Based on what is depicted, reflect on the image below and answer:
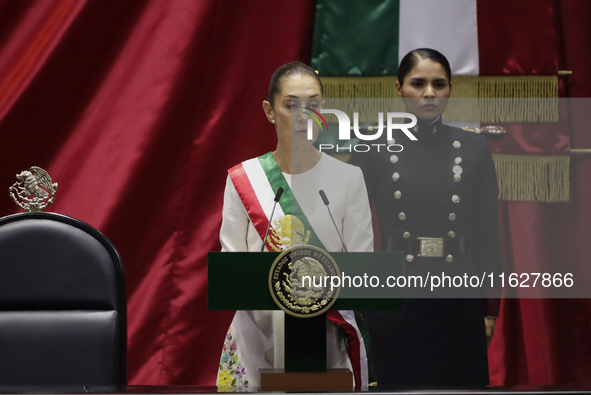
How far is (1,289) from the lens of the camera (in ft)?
3.90

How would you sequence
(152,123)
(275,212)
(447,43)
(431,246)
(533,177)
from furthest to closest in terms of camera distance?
1. (152,123)
2. (447,43)
3. (275,212)
4. (533,177)
5. (431,246)

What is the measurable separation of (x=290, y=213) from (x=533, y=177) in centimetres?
49

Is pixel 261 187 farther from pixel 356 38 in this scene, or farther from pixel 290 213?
pixel 356 38

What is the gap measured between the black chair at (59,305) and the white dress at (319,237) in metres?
0.23

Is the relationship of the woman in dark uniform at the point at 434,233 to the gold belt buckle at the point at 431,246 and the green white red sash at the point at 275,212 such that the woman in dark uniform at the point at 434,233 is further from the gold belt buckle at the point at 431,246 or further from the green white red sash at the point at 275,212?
the green white red sash at the point at 275,212

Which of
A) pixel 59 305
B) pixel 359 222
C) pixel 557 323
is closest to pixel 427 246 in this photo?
pixel 359 222

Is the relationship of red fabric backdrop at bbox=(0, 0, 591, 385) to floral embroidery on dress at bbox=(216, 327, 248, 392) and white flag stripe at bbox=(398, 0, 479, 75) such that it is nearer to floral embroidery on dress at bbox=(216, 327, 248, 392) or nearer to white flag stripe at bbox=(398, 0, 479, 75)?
white flag stripe at bbox=(398, 0, 479, 75)

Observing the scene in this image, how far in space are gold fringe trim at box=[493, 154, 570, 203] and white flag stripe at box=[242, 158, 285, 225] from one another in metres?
0.45

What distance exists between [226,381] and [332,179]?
48 centimetres

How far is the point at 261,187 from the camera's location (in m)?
1.29

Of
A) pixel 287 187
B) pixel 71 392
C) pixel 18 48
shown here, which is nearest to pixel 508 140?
pixel 287 187

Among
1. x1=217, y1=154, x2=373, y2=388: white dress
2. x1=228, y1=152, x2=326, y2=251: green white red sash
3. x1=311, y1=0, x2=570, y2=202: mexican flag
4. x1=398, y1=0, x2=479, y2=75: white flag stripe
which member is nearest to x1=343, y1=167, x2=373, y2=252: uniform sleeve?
x1=217, y1=154, x2=373, y2=388: white dress

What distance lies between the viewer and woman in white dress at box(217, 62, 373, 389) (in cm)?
110

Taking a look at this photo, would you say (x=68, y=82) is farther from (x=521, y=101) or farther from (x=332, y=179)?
(x=521, y=101)
